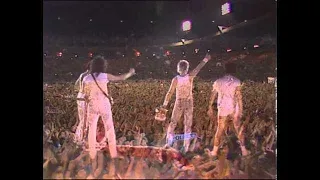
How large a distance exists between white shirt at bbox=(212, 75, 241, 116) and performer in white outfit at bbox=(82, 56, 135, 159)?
0.81m

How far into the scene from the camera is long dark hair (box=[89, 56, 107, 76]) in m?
2.73

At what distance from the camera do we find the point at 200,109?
2775mm

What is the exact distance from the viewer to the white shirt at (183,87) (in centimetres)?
275

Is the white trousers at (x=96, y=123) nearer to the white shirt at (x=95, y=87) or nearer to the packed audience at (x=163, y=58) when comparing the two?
the white shirt at (x=95, y=87)

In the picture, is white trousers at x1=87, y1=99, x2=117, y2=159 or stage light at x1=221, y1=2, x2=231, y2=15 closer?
stage light at x1=221, y1=2, x2=231, y2=15

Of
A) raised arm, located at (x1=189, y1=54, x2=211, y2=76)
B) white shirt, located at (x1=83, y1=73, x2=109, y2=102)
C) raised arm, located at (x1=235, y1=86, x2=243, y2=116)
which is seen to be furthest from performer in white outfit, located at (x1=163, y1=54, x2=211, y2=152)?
white shirt, located at (x1=83, y1=73, x2=109, y2=102)

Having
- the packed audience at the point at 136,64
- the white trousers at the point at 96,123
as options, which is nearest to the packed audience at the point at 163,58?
the packed audience at the point at 136,64

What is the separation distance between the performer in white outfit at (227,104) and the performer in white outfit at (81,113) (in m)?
0.94

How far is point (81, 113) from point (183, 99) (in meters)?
0.77

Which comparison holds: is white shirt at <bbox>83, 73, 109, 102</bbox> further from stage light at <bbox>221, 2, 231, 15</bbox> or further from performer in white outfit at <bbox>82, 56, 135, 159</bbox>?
stage light at <bbox>221, 2, 231, 15</bbox>

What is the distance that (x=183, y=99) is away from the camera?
2771mm

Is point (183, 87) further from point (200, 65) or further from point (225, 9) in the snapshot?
point (225, 9)
